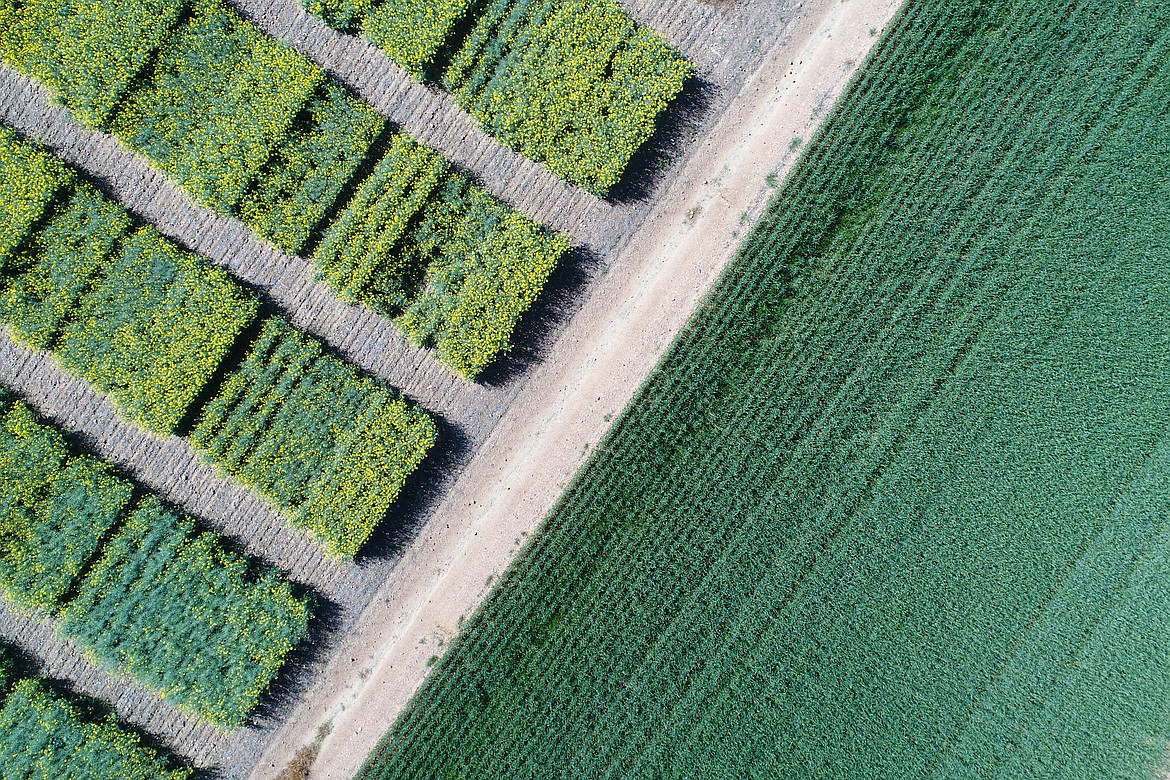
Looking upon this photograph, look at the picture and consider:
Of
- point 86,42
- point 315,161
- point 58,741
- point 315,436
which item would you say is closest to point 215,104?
point 315,161

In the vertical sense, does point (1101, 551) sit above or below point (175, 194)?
above

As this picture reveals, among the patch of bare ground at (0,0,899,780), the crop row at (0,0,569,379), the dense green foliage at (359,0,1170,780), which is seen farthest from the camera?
the patch of bare ground at (0,0,899,780)

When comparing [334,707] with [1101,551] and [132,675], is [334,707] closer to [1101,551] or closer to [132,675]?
[132,675]

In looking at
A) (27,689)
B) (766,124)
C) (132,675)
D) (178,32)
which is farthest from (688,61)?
(27,689)

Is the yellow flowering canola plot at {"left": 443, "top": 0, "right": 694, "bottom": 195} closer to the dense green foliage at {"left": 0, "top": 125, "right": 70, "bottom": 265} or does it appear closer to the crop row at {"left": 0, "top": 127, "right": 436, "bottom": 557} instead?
the crop row at {"left": 0, "top": 127, "right": 436, "bottom": 557}

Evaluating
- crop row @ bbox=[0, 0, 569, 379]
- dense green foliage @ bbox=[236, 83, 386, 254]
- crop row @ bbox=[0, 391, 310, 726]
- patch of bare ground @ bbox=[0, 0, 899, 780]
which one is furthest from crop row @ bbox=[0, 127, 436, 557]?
dense green foliage @ bbox=[236, 83, 386, 254]

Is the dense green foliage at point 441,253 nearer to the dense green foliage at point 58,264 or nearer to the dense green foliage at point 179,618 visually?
the dense green foliage at point 58,264
